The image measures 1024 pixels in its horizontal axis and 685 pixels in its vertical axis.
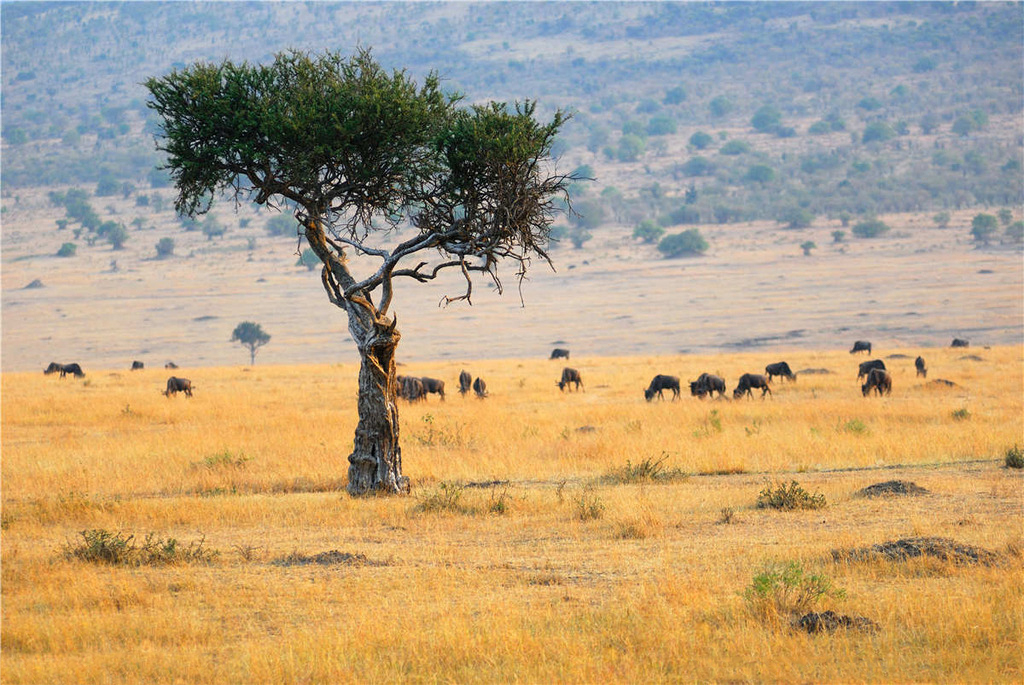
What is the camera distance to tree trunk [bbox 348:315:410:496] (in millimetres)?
14953

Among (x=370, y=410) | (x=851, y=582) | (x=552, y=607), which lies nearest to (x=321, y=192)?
(x=370, y=410)

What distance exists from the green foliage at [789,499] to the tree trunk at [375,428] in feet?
17.7

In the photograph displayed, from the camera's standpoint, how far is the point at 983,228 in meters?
97.1

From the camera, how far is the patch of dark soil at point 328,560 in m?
10.9

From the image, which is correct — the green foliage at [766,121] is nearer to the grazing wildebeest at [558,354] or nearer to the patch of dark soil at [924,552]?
the grazing wildebeest at [558,354]

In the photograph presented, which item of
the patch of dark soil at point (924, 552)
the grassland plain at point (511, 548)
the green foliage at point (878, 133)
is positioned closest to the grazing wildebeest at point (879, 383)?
the grassland plain at point (511, 548)

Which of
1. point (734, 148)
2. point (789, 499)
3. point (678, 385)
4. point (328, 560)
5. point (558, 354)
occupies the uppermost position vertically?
point (734, 148)

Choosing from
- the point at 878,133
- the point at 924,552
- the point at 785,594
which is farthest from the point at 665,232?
the point at 785,594

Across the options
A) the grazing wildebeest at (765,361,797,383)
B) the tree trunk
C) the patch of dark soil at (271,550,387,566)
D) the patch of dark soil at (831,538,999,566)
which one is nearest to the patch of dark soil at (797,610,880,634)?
the patch of dark soil at (831,538,999,566)

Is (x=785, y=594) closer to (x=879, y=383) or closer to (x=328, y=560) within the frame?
(x=328, y=560)

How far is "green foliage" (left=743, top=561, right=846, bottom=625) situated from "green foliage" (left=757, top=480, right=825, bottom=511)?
4342 mm

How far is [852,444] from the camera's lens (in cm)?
1936

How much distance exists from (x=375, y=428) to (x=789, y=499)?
19.9 ft

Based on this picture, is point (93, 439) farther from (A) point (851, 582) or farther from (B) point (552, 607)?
(A) point (851, 582)
